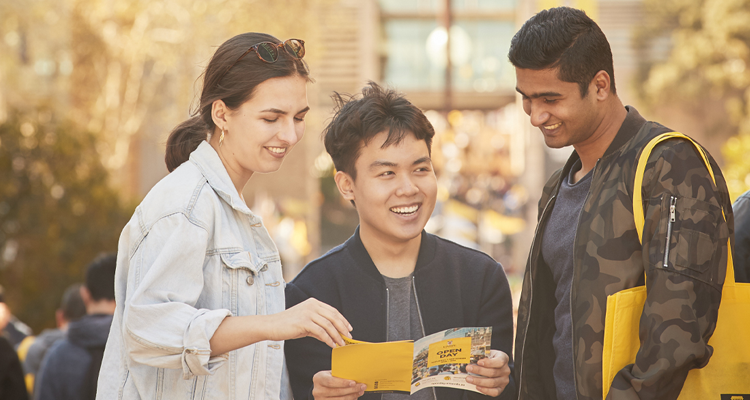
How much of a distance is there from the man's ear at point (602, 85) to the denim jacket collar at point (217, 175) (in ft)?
3.86

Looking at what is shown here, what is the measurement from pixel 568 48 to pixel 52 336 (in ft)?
16.2

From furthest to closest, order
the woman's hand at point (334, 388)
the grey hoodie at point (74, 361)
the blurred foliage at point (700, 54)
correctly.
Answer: the blurred foliage at point (700, 54), the grey hoodie at point (74, 361), the woman's hand at point (334, 388)

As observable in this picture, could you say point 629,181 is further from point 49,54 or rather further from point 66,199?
point 49,54

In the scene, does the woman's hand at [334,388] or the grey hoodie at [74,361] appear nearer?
the woman's hand at [334,388]

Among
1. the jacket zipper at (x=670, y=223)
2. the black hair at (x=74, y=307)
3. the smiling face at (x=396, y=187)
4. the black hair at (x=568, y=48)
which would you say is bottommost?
the black hair at (x=74, y=307)

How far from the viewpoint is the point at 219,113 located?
2.21 metres

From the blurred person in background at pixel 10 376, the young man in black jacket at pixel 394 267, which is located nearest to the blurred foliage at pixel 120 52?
the blurred person in background at pixel 10 376

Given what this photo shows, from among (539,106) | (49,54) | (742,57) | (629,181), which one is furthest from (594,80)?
(742,57)

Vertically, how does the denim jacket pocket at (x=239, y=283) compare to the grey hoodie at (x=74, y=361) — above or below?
above

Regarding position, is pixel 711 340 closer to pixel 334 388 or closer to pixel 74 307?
pixel 334 388

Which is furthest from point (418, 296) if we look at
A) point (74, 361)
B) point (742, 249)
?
point (74, 361)

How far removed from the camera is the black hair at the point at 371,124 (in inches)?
102

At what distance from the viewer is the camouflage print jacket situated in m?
1.83

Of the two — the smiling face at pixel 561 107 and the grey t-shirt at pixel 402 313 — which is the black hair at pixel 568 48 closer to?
the smiling face at pixel 561 107
